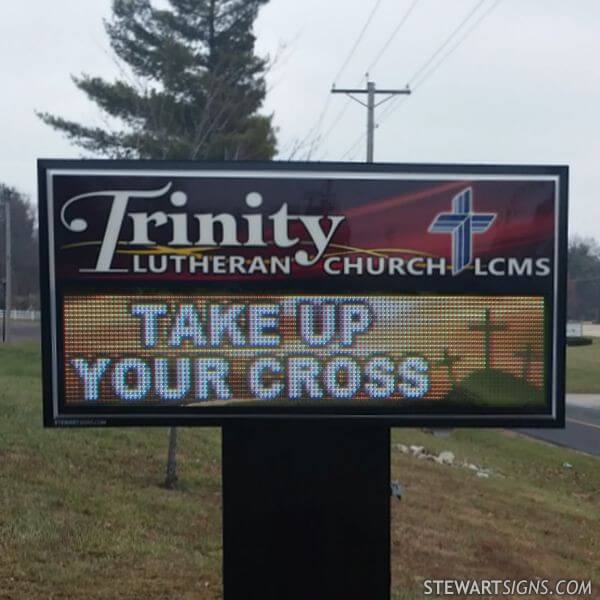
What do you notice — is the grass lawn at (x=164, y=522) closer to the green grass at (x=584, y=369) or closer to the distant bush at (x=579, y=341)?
the green grass at (x=584, y=369)

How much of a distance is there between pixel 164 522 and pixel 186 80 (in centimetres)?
1347

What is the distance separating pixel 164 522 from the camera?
23.3 feet

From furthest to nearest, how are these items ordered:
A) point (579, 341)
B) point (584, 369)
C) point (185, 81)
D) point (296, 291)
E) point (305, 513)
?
point (579, 341), point (584, 369), point (185, 81), point (305, 513), point (296, 291)

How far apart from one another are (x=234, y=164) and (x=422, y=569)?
13.2 feet

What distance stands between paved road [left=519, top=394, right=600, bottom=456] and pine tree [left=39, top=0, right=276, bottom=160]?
10350 mm

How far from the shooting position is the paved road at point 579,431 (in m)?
20.9

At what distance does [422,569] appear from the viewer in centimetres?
677

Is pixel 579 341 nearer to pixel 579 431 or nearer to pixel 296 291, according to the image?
pixel 579 431

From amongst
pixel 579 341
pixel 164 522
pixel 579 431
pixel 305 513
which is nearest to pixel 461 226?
pixel 305 513

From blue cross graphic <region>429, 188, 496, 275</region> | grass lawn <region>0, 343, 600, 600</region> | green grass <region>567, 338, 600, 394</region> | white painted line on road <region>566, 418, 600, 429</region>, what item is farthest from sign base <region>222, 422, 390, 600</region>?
green grass <region>567, 338, 600, 394</region>

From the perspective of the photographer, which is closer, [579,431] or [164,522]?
[164,522]

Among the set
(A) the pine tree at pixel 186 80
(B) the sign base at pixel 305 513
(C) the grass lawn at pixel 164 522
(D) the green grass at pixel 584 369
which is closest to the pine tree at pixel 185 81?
(A) the pine tree at pixel 186 80

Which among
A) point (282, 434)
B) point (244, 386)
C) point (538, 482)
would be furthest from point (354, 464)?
point (538, 482)

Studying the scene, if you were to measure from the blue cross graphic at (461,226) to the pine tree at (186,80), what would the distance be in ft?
33.8
